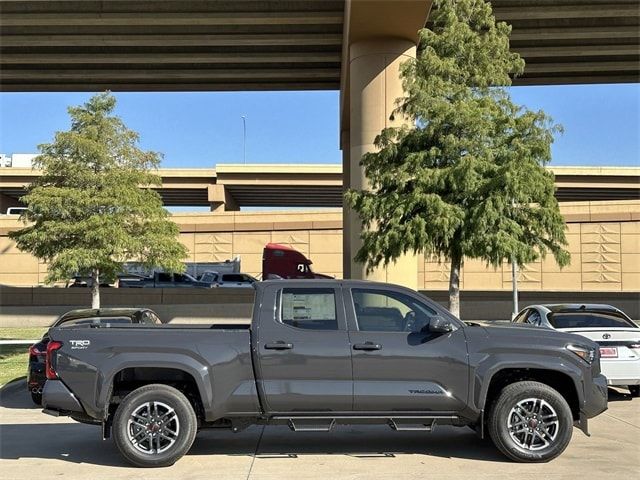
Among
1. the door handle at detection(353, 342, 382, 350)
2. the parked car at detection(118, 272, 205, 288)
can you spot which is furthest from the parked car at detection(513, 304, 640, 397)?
the parked car at detection(118, 272, 205, 288)

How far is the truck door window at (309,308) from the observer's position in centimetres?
698

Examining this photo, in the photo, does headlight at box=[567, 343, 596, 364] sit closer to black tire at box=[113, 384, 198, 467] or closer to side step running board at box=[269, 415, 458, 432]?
side step running board at box=[269, 415, 458, 432]

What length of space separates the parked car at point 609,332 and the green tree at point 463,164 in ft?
8.04

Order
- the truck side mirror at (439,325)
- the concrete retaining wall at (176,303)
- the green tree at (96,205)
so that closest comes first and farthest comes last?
the truck side mirror at (439,325)
the green tree at (96,205)
the concrete retaining wall at (176,303)

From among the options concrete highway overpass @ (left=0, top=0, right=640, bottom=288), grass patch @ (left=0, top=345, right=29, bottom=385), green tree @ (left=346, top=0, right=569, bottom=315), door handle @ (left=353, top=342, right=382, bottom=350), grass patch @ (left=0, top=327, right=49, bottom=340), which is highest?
concrete highway overpass @ (left=0, top=0, right=640, bottom=288)

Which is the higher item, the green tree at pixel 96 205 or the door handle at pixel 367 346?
the green tree at pixel 96 205

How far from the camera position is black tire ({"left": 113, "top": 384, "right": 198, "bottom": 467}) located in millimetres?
6730

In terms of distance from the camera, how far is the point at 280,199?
64.9 metres

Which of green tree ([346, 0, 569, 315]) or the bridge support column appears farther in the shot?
the bridge support column

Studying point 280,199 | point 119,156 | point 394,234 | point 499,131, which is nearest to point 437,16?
point 499,131

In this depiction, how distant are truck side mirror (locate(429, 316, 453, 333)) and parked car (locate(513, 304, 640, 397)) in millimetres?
4059

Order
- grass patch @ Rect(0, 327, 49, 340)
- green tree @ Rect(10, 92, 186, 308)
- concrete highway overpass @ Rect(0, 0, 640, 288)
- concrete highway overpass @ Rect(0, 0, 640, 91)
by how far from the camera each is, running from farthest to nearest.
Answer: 1. concrete highway overpass @ Rect(0, 0, 640, 91)
2. grass patch @ Rect(0, 327, 49, 340)
3. concrete highway overpass @ Rect(0, 0, 640, 288)
4. green tree @ Rect(10, 92, 186, 308)

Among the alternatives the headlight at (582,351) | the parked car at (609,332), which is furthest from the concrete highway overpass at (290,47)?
the headlight at (582,351)

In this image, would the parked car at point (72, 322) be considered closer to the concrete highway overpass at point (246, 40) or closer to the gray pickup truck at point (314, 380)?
the gray pickup truck at point (314, 380)
